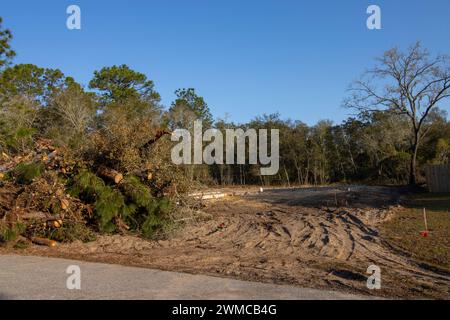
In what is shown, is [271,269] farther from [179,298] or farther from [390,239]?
[390,239]

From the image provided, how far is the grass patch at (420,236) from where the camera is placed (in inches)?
338

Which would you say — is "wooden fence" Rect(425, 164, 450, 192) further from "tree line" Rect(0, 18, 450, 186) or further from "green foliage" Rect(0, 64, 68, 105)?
"green foliage" Rect(0, 64, 68, 105)

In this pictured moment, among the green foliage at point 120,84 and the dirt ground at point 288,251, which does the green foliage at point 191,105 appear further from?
the dirt ground at point 288,251

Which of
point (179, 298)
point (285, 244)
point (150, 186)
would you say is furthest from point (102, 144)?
point (179, 298)

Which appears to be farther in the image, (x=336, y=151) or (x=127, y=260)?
(x=336, y=151)

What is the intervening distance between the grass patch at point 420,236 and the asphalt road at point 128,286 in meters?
3.40

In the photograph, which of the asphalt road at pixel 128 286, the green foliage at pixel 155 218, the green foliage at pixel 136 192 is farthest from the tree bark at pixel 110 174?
the asphalt road at pixel 128 286

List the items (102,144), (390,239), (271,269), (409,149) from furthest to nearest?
1. (409,149)
2. (102,144)
3. (390,239)
4. (271,269)

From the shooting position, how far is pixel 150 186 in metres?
12.7

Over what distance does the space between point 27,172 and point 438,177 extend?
22.1 m

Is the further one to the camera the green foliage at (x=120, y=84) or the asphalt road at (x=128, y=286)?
the green foliage at (x=120, y=84)

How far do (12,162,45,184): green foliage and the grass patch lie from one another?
8.58 m

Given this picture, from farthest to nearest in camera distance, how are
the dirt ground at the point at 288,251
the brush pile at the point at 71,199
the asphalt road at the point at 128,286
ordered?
the brush pile at the point at 71,199 < the dirt ground at the point at 288,251 < the asphalt road at the point at 128,286
